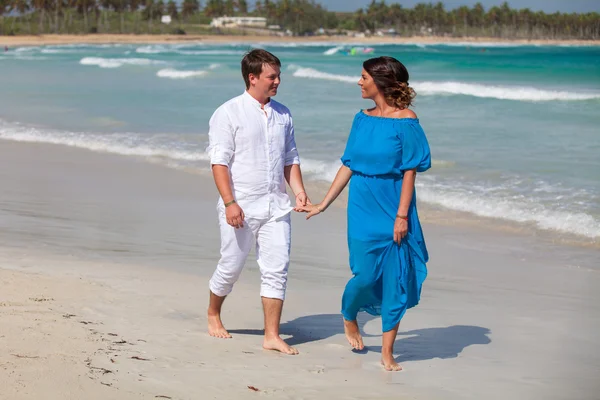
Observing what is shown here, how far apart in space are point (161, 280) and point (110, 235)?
1.82m

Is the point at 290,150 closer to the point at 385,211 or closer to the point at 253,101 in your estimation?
the point at 253,101

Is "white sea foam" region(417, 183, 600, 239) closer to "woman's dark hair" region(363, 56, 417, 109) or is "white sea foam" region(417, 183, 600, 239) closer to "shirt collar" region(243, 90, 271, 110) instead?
"woman's dark hair" region(363, 56, 417, 109)

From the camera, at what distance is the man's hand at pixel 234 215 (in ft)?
14.4

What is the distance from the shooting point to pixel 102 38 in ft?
424

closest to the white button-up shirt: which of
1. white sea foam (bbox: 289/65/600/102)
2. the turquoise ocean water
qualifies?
the turquoise ocean water

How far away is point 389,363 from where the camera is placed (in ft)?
14.3

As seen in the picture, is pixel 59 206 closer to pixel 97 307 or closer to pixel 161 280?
pixel 161 280

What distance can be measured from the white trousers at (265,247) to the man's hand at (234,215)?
79 mm

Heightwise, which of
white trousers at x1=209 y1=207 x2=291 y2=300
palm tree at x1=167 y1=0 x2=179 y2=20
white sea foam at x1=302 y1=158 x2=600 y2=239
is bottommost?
white sea foam at x1=302 y1=158 x2=600 y2=239

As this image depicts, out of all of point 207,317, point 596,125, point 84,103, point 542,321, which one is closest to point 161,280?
point 207,317

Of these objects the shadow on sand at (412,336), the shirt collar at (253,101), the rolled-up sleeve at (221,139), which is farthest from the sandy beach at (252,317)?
the shirt collar at (253,101)

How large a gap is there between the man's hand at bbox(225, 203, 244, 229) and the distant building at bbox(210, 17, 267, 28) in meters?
171

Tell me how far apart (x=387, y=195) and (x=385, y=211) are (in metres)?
0.08

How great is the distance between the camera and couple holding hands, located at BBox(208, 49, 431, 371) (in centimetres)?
430
